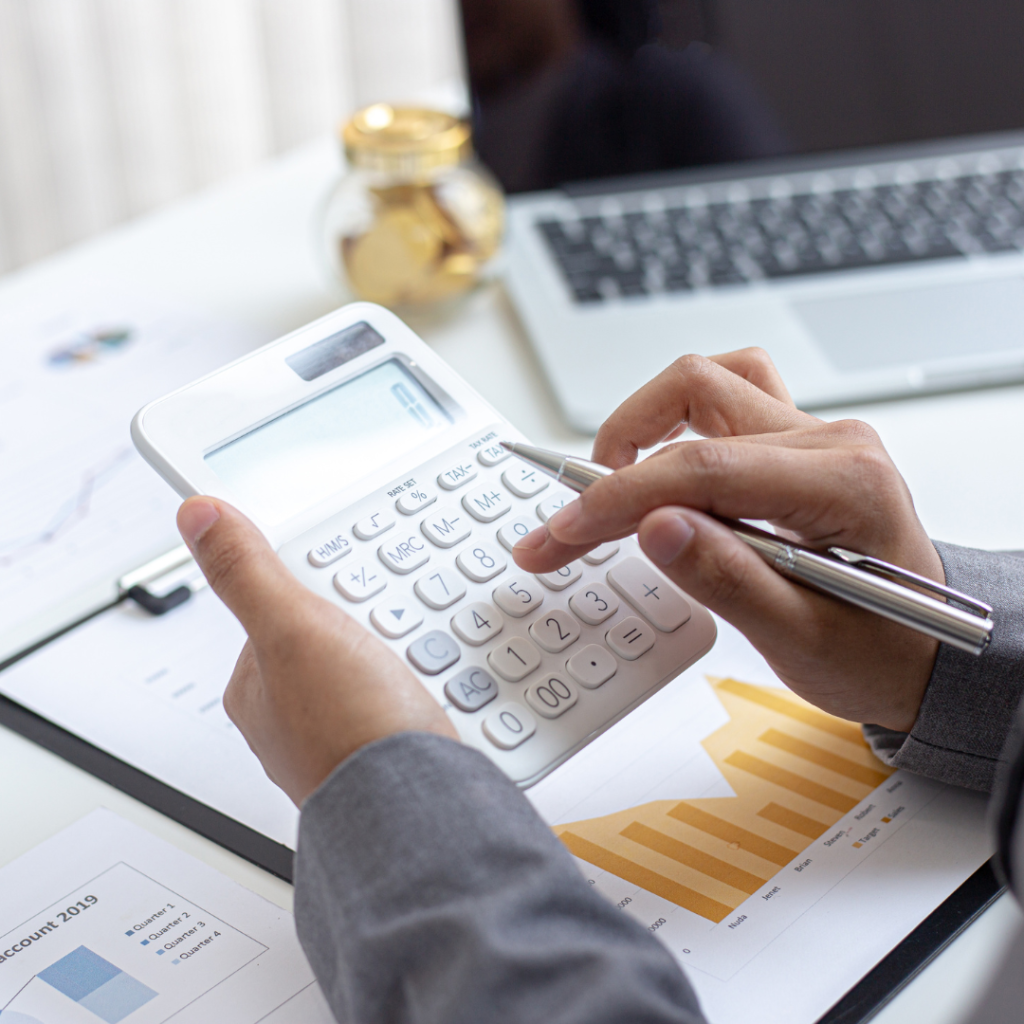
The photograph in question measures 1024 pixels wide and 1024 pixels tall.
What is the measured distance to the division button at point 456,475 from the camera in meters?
0.44

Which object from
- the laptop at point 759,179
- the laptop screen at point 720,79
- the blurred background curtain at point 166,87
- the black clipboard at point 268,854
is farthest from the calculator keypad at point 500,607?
the blurred background curtain at point 166,87

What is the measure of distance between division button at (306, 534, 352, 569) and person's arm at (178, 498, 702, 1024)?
0.04 meters

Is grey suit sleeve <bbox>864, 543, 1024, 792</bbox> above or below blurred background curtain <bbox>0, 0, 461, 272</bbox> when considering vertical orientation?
below

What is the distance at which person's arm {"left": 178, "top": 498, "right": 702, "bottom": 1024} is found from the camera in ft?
0.93

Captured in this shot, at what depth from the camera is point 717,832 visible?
0.40 m

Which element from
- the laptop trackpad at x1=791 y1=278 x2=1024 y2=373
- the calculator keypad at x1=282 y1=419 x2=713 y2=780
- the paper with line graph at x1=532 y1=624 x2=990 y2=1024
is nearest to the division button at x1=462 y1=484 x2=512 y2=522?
the calculator keypad at x1=282 y1=419 x2=713 y2=780

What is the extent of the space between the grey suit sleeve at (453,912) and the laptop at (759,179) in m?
0.35

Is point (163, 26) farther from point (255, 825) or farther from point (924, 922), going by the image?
point (924, 922)

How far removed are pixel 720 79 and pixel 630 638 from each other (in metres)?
0.48

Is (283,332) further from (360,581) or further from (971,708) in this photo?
(971,708)

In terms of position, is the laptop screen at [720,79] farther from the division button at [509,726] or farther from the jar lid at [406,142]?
the division button at [509,726]

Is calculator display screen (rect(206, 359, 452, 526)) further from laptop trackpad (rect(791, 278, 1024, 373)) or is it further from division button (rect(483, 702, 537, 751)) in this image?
laptop trackpad (rect(791, 278, 1024, 373))

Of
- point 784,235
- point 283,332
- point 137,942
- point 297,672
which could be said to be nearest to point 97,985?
point 137,942

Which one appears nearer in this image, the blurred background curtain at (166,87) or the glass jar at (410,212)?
the glass jar at (410,212)
